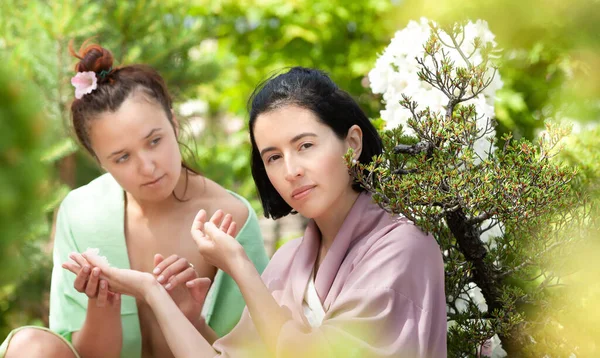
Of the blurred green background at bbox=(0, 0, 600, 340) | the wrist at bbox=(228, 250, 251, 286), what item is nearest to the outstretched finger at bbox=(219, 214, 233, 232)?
the wrist at bbox=(228, 250, 251, 286)

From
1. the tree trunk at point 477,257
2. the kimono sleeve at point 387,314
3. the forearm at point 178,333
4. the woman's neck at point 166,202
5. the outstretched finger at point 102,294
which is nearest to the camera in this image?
the kimono sleeve at point 387,314

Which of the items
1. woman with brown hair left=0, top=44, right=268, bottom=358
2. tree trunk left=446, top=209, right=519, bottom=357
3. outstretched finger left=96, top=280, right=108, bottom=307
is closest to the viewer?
tree trunk left=446, top=209, right=519, bottom=357

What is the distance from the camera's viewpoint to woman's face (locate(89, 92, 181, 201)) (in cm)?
263

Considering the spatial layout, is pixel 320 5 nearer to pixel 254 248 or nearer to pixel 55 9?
pixel 55 9

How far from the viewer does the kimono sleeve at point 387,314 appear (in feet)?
5.95

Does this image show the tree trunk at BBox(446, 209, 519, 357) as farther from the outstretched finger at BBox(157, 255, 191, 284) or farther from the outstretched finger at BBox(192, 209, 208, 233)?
the outstretched finger at BBox(157, 255, 191, 284)

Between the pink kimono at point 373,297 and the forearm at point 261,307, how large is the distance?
0.17 ft

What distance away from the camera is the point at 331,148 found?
2076 millimetres

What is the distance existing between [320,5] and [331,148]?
5.23 metres

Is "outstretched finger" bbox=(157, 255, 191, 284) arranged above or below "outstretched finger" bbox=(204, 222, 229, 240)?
below

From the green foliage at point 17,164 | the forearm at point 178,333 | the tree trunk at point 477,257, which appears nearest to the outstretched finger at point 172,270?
the forearm at point 178,333

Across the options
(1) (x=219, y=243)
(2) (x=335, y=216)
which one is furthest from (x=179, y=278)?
(2) (x=335, y=216)

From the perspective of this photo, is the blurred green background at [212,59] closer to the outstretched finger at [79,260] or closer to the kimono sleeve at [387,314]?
the outstretched finger at [79,260]

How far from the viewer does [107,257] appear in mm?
2965
